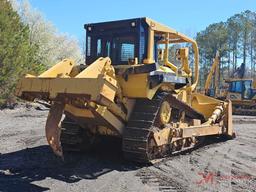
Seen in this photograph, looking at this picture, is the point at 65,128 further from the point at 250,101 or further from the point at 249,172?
the point at 250,101

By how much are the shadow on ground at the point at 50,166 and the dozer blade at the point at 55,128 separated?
474 mm

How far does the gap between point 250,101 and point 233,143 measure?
14344mm

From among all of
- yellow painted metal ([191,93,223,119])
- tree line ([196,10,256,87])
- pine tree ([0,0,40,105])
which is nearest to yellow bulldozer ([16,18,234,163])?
yellow painted metal ([191,93,223,119])

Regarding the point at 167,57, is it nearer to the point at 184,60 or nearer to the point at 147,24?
the point at 184,60

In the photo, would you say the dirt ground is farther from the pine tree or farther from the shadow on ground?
the pine tree

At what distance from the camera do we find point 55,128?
7.04 metres

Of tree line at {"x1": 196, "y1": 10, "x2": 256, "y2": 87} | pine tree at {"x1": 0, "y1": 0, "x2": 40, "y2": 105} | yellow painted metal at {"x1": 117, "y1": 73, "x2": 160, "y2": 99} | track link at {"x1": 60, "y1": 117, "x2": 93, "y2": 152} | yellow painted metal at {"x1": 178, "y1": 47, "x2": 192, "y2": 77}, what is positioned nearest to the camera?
yellow painted metal at {"x1": 117, "y1": 73, "x2": 160, "y2": 99}

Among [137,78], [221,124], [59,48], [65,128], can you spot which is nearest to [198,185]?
[137,78]

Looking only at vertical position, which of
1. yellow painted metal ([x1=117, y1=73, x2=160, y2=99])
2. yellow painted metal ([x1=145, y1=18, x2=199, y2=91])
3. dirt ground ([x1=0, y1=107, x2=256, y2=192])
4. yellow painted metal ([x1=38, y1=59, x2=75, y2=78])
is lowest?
dirt ground ([x1=0, y1=107, x2=256, y2=192])

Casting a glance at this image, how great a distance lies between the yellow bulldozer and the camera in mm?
6946

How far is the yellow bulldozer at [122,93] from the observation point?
6946 mm

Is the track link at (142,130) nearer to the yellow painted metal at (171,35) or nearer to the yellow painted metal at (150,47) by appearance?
the yellow painted metal at (150,47)

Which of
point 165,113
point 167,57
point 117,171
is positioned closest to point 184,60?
point 167,57

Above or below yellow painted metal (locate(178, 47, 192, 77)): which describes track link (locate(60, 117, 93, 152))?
below
